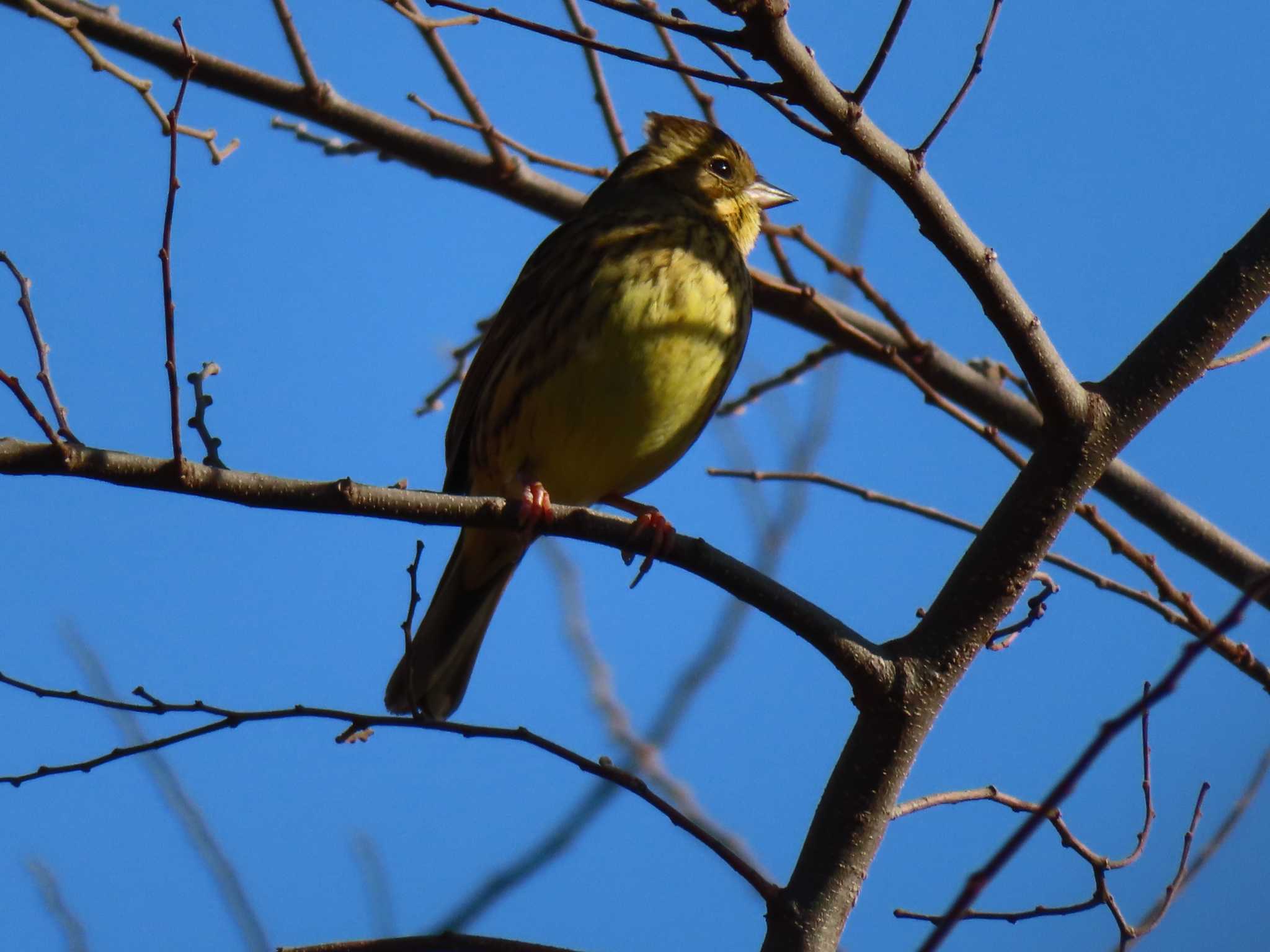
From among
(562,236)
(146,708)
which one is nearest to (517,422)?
(562,236)

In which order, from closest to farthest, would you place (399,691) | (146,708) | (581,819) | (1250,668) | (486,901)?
(146,708), (1250,668), (486,901), (581,819), (399,691)

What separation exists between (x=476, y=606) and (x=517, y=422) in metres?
0.76

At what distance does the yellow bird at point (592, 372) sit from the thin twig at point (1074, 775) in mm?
2228

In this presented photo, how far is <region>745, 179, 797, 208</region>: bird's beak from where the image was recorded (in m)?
5.06

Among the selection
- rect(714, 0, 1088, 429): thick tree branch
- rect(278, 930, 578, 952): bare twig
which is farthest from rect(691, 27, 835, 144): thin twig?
rect(278, 930, 578, 952): bare twig

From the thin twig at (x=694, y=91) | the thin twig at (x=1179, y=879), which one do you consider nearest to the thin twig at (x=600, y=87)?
the thin twig at (x=694, y=91)

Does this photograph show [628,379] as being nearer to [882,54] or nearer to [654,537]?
[654,537]

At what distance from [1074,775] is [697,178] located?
3918 millimetres

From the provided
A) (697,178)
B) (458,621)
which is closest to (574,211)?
(697,178)

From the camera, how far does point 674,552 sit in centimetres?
303

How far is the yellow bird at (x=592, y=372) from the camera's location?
13.7 ft

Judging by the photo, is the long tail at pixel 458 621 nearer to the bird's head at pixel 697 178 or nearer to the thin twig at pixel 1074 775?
the bird's head at pixel 697 178

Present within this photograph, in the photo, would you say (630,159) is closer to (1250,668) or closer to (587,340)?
(587,340)

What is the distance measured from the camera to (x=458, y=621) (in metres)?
4.78
